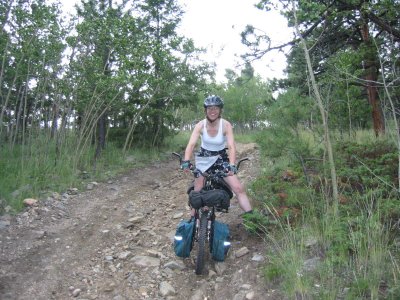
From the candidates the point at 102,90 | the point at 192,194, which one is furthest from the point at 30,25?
the point at 192,194

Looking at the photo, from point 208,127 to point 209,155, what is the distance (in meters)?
0.37

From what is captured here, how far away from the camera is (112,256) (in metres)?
4.95

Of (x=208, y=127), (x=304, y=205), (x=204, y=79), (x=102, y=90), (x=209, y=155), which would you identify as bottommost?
(x=304, y=205)

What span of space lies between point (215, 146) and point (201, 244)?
1.31 metres

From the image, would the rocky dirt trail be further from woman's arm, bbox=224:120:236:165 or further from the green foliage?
woman's arm, bbox=224:120:236:165

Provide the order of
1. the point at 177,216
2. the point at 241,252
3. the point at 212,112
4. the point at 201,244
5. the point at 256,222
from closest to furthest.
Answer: the point at 201,244, the point at 241,252, the point at 256,222, the point at 212,112, the point at 177,216

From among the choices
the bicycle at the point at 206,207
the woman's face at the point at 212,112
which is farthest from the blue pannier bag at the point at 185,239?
the woman's face at the point at 212,112

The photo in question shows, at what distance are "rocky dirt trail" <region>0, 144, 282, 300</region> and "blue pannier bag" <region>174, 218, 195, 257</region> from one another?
0.15 m

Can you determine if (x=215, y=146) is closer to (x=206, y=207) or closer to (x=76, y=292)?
(x=206, y=207)

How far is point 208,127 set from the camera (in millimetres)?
4879

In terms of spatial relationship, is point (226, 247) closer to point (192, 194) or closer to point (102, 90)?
point (192, 194)

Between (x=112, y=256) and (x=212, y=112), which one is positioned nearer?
(x=212, y=112)

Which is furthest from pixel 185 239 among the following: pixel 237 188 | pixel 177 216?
pixel 177 216

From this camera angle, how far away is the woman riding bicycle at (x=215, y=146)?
470 centimetres
